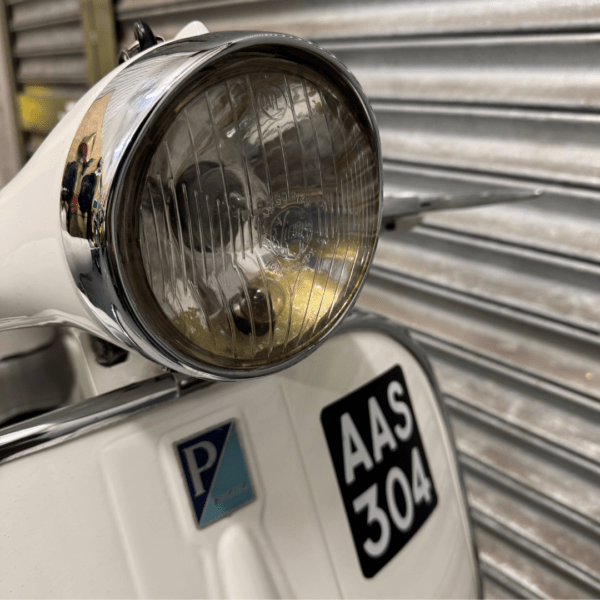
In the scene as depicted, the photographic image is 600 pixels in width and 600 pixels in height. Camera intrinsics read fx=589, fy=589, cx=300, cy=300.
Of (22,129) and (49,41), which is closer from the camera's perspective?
(49,41)

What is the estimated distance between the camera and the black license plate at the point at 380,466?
0.79 m

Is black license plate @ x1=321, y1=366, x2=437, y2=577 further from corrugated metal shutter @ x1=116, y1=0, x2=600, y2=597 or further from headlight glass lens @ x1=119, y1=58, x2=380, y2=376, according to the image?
corrugated metal shutter @ x1=116, y1=0, x2=600, y2=597

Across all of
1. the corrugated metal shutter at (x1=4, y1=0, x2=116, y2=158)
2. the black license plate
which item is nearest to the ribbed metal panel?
the corrugated metal shutter at (x1=4, y1=0, x2=116, y2=158)

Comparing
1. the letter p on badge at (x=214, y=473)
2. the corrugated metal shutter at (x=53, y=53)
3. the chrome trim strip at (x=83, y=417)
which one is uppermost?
the corrugated metal shutter at (x=53, y=53)

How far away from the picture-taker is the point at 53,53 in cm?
294

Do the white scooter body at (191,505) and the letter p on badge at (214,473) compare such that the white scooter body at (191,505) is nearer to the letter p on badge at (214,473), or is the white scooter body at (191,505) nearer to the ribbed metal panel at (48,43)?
the letter p on badge at (214,473)

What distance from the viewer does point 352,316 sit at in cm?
86

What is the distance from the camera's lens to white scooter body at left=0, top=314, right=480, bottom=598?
58 centimetres

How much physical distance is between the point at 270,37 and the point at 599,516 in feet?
4.65

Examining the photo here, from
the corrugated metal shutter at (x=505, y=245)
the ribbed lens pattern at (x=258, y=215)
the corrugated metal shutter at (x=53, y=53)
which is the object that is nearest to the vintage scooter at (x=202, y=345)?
the ribbed lens pattern at (x=258, y=215)

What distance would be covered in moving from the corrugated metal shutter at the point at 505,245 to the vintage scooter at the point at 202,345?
0.75 metres

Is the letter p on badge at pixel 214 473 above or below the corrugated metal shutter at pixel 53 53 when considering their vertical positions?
below

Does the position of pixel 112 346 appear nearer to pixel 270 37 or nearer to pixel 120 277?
pixel 120 277

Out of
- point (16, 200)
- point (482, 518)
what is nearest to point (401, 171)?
point (482, 518)
